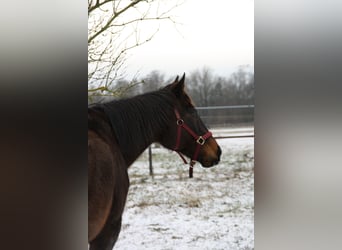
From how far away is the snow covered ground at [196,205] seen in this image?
237 centimetres

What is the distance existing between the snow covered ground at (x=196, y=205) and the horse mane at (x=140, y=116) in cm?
14

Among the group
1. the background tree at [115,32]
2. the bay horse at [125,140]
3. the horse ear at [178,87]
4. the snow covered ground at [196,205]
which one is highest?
the background tree at [115,32]

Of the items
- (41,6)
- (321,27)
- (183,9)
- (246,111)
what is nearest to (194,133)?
(246,111)

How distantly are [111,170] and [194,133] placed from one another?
20.1 inches

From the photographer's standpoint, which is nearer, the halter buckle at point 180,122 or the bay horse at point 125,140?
the bay horse at point 125,140

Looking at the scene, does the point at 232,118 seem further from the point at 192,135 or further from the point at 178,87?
the point at 178,87

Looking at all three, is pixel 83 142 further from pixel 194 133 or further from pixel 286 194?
pixel 286 194

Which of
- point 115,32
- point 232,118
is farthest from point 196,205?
point 115,32

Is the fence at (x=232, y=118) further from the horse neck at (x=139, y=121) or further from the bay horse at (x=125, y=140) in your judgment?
the horse neck at (x=139, y=121)

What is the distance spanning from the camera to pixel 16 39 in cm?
217

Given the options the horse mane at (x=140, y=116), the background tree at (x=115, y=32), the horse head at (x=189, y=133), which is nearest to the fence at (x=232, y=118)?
the horse head at (x=189, y=133)

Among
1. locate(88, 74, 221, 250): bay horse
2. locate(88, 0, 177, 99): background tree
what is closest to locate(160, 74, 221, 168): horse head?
locate(88, 74, 221, 250): bay horse

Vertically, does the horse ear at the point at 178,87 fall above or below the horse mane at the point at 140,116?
above

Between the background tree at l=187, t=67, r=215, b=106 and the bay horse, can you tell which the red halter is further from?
the background tree at l=187, t=67, r=215, b=106
